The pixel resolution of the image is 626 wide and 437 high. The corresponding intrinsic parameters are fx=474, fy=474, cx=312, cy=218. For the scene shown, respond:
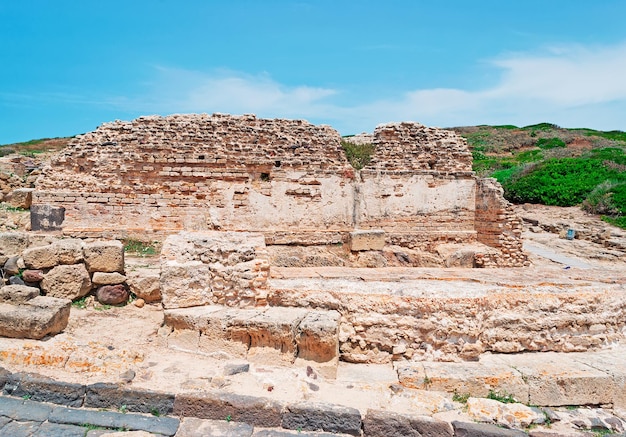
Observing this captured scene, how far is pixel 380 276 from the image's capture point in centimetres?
551

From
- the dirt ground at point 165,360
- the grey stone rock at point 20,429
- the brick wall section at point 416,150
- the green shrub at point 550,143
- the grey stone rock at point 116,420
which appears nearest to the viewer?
the grey stone rock at point 20,429

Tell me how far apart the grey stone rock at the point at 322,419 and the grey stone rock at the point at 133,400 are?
0.91 metres

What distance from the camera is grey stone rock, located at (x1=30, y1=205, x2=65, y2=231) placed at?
10.5 meters

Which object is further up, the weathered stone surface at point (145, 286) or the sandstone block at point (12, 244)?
the sandstone block at point (12, 244)

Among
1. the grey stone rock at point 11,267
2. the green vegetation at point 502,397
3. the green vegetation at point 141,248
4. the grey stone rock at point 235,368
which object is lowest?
the green vegetation at point 502,397

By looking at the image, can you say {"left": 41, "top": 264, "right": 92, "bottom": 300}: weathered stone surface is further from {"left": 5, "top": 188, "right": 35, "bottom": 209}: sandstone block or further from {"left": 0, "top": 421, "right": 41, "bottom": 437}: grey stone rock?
{"left": 5, "top": 188, "right": 35, "bottom": 209}: sandstone block

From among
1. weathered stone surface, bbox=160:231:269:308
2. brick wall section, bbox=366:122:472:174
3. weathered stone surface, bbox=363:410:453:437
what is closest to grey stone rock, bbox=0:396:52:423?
weathered stone surface, bbox=160:231:269:308

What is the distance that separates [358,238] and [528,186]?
14622mm

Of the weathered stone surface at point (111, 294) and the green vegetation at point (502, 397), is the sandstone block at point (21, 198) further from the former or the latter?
the green vegetation at point (502, 397)

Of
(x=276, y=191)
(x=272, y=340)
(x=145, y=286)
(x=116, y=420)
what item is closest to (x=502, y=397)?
(x=272, y=340)

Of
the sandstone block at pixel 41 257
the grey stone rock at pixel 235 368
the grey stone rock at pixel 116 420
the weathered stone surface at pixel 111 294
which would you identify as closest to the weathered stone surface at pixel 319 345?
the grey stone rock at pixel 235 368

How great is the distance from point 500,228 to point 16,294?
35.4 feet

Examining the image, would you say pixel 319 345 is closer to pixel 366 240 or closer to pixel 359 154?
pixel 366 240

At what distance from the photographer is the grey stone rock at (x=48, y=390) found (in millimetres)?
3615
